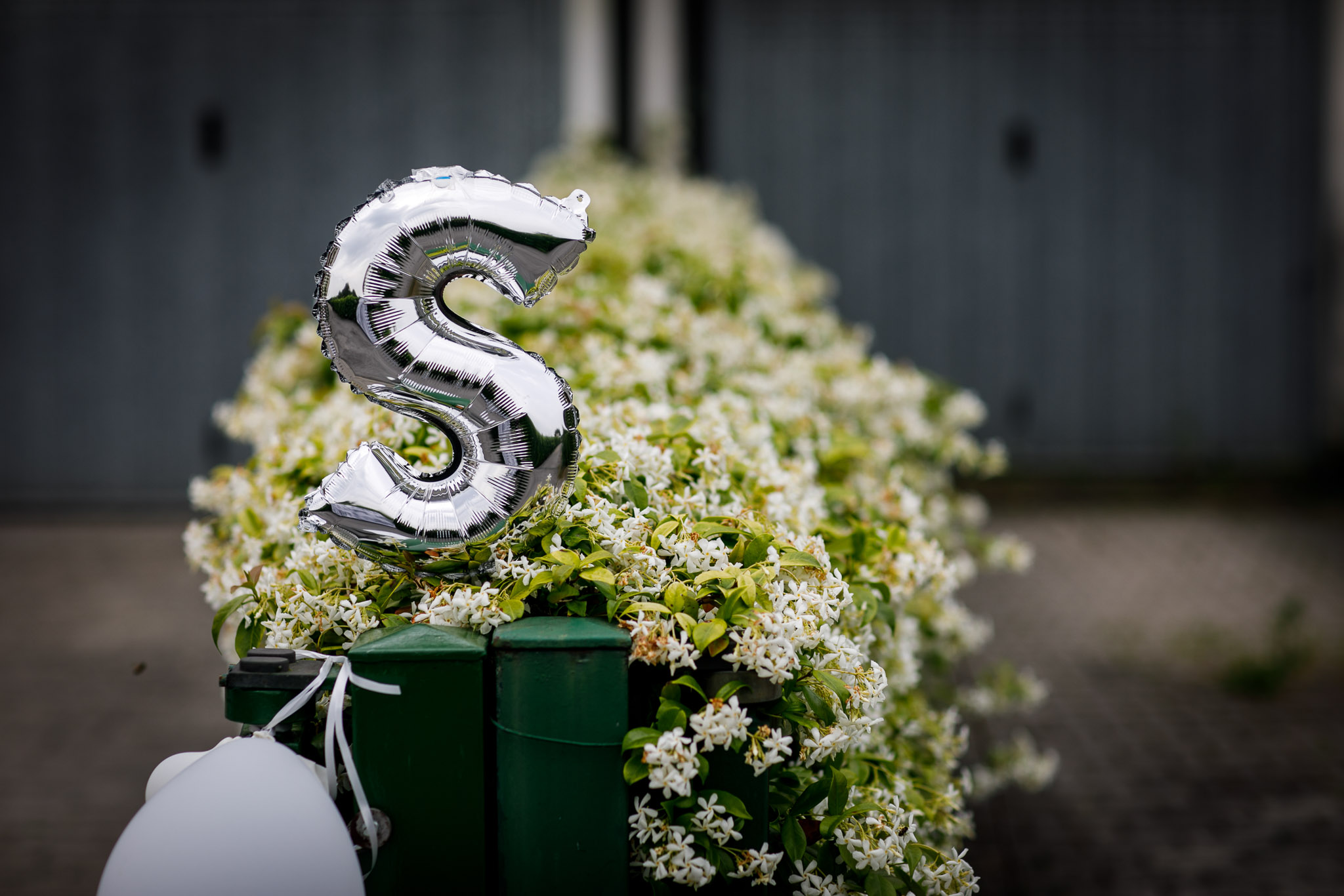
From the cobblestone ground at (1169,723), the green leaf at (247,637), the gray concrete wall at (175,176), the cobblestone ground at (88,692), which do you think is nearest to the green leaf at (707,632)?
the green leaf at (247,637)

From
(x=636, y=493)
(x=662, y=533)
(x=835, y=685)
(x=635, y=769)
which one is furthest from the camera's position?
(x=636, y=493)

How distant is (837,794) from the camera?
57.2 inches

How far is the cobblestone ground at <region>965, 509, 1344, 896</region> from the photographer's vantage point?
298 centimetres

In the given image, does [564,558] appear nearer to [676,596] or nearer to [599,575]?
[599,575]

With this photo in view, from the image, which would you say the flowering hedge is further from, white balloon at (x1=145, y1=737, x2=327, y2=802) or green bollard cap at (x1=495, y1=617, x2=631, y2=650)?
white balloon at (x1=145, y1=737, x2=327, y2=802)

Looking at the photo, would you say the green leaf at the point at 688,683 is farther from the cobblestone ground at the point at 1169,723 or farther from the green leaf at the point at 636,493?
the cobblestone ground at the point at 1169,723

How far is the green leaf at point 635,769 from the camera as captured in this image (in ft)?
4.33

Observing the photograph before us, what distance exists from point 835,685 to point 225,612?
2.75 ft

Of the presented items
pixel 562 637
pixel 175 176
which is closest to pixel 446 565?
pixel 562 637

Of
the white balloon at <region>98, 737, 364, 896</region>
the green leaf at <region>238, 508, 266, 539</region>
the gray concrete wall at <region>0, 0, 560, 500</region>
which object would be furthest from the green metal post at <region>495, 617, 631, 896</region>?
the gray concrete wall at <region>0, 0, 560, 500</region>

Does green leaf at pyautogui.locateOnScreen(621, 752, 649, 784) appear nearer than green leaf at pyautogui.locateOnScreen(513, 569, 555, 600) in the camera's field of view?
Yes

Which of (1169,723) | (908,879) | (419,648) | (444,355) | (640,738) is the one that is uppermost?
(444,355)

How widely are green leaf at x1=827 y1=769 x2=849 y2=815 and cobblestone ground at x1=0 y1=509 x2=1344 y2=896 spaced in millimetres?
1054

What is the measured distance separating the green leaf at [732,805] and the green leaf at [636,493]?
0.47 metres
